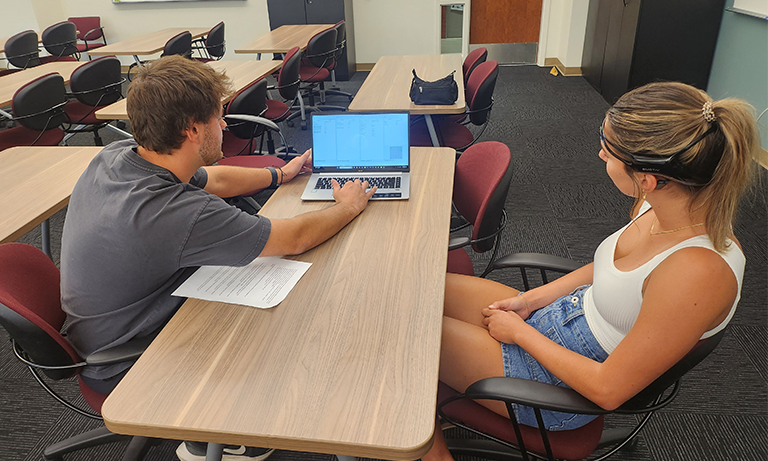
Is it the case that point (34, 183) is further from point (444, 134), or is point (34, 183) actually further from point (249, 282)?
point (444, 134)

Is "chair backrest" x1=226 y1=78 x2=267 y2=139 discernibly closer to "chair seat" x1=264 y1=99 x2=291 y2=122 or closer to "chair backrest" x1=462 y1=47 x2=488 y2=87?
"chair seat" x1=264 y1=99 x2=291 y2=122

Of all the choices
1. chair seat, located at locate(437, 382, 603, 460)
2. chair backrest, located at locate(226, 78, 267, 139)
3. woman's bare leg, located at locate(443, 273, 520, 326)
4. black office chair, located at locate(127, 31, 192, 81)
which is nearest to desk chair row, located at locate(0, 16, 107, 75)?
black office chair, located at locate(127, 31, 192, 81)

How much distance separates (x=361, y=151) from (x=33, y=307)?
1.05 meters

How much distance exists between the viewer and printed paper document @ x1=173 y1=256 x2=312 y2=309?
1.14m

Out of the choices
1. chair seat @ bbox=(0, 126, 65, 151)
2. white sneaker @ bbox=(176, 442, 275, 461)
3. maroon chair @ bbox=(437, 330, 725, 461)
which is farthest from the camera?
chair seat @ bbox=(0, 126, 65, 151)

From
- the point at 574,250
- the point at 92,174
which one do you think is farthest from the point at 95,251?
the point at 574,250

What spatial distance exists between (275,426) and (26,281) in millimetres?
862

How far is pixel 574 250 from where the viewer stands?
2.56 meters

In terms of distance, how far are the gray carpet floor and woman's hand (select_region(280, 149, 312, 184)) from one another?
92 cm

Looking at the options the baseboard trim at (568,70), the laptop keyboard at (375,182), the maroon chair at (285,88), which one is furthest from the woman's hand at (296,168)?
the baseboard trim at (568,70)

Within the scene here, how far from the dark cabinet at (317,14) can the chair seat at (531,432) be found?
5405mm

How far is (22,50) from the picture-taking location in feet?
16.2

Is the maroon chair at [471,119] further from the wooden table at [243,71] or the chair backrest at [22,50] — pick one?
the chair backrest at [22,50]

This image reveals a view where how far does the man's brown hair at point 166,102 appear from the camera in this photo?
1.18 metres
